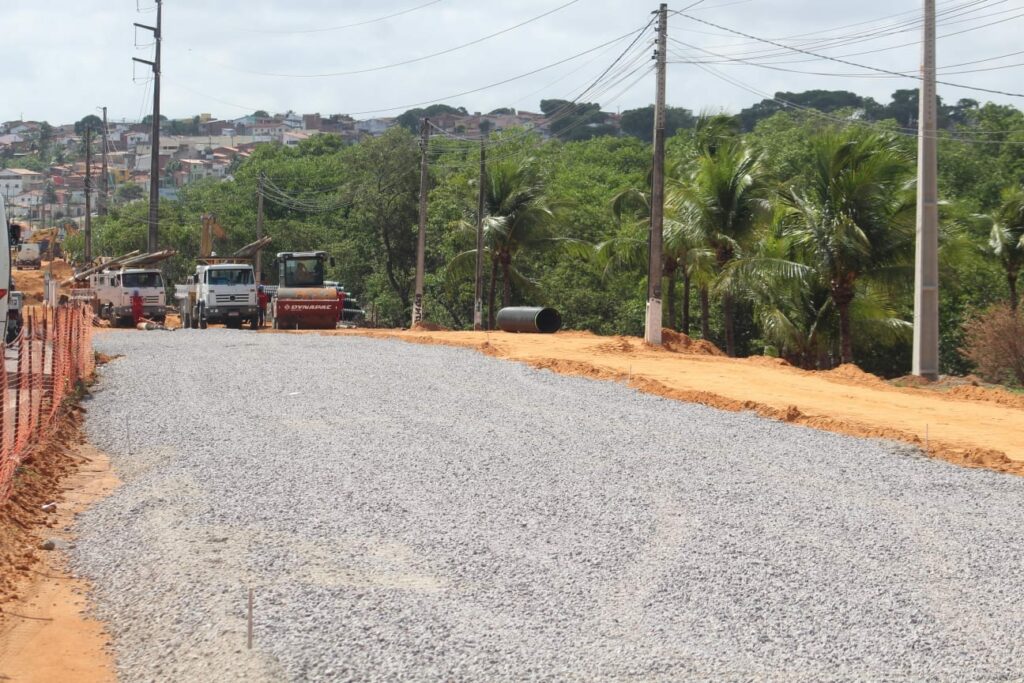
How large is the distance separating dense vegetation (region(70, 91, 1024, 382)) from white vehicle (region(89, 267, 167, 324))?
12285 mm

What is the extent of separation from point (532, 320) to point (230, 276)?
12678 mm

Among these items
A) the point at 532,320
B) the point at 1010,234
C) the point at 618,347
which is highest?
the point at 1010,234

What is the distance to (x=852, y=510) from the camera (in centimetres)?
1188

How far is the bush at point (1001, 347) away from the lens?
2822 cm

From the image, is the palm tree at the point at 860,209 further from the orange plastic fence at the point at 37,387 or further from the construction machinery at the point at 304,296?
the construction machinery at the point at 304,296

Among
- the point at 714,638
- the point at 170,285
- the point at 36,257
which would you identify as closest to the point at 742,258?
the point at 714,638

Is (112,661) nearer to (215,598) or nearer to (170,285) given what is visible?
(215,598)

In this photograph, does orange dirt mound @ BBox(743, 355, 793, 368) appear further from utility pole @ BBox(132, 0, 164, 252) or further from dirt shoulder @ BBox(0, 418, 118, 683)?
utility pole @ BBox(132, 0, 164, 252)

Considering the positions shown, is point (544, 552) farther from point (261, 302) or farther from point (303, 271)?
point (261, 302)

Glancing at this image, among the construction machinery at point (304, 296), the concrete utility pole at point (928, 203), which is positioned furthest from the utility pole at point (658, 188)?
the construction machinery at point (304, 296)

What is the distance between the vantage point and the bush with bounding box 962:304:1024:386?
28219 millimetres

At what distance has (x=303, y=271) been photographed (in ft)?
151

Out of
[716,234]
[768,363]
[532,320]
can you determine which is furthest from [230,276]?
[768,363]

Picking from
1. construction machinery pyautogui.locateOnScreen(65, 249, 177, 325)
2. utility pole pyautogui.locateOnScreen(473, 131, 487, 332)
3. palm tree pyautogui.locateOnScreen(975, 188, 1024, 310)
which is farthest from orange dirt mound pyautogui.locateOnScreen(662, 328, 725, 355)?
construction machinery pyautogui.locateOnScreen(65, 249, 177, 325)
